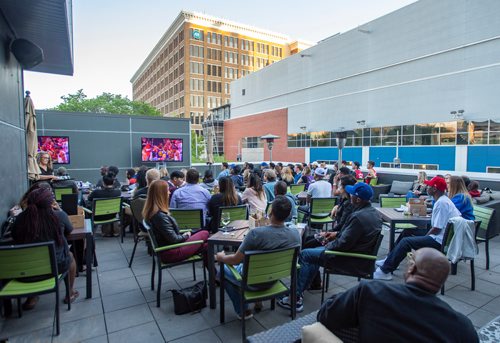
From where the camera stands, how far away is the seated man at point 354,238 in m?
3.23

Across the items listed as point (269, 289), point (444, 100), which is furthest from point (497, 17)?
point (269, 289)

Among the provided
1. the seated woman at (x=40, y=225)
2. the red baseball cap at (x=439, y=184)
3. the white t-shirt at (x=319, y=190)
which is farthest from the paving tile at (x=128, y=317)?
the white t-shirt at (x=319, y=190)

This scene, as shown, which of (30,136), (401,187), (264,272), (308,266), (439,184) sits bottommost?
(308,266)

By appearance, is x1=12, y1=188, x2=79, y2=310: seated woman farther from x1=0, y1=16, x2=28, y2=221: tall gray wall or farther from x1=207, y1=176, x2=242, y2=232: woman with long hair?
x1=207, y1=176, x2=242, y2=232: woman with long hair

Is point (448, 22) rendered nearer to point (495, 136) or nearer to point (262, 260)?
point (495, 136)

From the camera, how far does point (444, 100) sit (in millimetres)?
16203

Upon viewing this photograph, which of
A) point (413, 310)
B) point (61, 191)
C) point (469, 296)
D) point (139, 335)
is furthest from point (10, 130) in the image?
point (469, 296)

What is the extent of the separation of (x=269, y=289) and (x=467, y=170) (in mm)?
16914

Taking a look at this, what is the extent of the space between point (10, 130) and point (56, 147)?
26.1ft

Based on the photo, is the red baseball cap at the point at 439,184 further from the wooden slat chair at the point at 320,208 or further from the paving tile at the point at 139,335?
the paving tile at the point at 139,335

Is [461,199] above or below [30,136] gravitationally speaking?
below

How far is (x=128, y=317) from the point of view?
3176 mm

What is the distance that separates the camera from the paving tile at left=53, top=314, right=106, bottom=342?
2809 millimetres

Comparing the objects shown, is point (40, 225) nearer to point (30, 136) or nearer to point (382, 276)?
point (30, 136)
